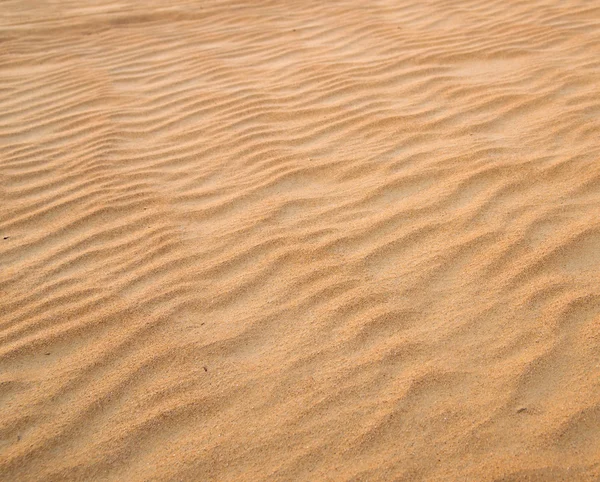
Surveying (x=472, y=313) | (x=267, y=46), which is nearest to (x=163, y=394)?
(x=472, y=313)

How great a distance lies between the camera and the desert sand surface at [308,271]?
176 cm

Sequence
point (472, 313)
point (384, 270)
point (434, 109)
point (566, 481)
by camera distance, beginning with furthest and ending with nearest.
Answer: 1. point (434, 109)
2. point (384, 270)
3. point (472, 313)
4. point (566, 481)

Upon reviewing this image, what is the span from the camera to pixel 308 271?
2432 mm

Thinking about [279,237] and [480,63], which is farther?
[480,63]

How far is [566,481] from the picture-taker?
1.57m

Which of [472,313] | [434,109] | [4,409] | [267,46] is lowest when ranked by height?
[472,313]

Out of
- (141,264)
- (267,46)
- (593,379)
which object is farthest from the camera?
(267,46)

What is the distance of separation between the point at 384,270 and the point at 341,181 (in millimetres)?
800

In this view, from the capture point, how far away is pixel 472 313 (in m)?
2.15

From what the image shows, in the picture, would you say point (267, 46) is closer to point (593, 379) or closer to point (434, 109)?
point (434, 109)

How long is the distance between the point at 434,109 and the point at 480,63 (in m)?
1.01

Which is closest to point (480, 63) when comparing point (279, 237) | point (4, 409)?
point (279, 237)

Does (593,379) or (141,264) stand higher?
(141,264)

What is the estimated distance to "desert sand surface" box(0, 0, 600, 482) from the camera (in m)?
1.76
